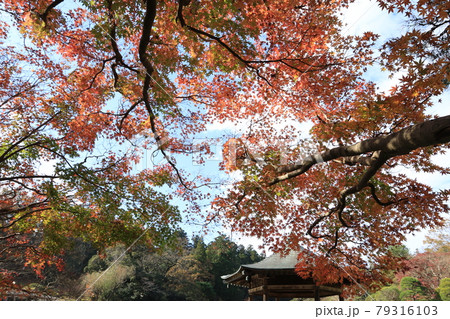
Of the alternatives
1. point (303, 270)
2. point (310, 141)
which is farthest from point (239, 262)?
point (310, 141)

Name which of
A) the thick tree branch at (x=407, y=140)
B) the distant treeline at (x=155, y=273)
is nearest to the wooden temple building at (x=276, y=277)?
the distant treeline at (x=155, y=273)

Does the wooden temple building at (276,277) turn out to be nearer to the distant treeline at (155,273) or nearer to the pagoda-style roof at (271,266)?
the pagoda-style roof at (271,266)

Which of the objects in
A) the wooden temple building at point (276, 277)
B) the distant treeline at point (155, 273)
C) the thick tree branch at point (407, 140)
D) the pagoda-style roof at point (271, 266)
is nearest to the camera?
the thick tree branch at point (407, 140)

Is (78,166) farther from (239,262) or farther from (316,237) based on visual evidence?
(239,262)

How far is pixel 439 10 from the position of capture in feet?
11.5

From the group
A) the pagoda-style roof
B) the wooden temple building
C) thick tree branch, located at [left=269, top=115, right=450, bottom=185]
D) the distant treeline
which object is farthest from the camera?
the distant treeline

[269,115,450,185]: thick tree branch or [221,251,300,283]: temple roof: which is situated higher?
[269,115,450,185]: thick tree branch

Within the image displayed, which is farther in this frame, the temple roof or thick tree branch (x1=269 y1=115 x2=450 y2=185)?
the temple roof

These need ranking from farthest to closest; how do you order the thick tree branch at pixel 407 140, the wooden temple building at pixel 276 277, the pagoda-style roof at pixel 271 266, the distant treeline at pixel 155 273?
the distant treeline at pixel 155 273
the wooden temple building at pixel 276 277
the pagoda-style roof at pixel 271 266
the thick tree branch at pixel 407 140

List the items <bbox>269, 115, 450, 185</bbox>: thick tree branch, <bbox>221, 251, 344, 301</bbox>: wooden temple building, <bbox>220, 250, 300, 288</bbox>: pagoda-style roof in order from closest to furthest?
<bbox>269, 115, 450, 185</bbox>: thick tree branch → <bbox>220, 250, 300, 288</bbox>: pagoda-style roof → <bbox>221, 251, 344, 301</bbox>: wooden temple building

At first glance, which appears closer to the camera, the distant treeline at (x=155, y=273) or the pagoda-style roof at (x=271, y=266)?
the pagoda-style roof at (x=271, y=266)

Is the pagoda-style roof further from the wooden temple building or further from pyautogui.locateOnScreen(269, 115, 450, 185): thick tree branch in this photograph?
pyautogui.locateOnScreen(269, 115, 450, 185): thick tree branch

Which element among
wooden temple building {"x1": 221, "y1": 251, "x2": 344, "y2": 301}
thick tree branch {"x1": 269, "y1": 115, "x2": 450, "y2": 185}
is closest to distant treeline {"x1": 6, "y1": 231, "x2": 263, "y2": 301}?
wooden temple building {"x1": 221, "y1": 251, "x2": 344, "y2": 301}

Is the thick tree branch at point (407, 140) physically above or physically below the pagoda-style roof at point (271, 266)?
above
